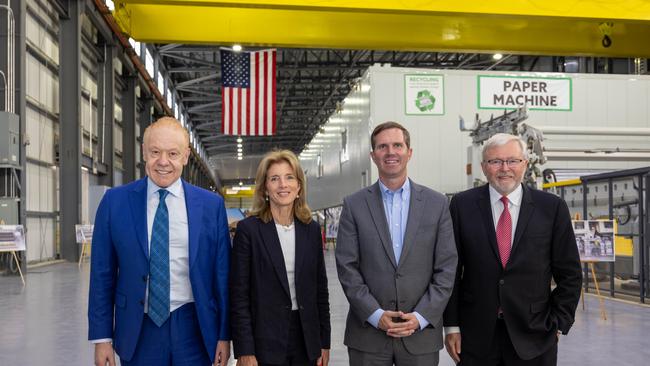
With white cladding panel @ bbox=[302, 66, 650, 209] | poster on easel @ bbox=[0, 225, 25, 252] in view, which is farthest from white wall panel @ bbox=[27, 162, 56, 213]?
white cladding panel @ bbox=[302, 66, 650, 209]

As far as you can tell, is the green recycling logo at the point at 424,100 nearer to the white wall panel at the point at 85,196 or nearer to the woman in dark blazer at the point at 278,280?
the woman in dark blazer at the point at 278,280

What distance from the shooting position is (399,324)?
2.66 m

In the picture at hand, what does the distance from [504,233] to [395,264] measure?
1.87 feet

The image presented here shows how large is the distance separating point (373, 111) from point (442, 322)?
9.91m

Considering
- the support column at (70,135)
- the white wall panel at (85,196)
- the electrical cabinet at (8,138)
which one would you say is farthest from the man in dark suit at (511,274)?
the white wall panel at (85,196)

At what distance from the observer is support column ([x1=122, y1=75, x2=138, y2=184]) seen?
23.7 metres

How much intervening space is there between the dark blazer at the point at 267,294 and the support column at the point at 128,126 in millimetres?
22124

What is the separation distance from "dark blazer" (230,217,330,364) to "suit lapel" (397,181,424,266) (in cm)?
45

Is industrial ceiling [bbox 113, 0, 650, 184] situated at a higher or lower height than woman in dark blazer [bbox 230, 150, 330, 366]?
higher

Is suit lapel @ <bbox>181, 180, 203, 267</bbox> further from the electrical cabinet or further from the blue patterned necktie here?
the electrical cabinet

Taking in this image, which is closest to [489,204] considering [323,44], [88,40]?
[323,44]

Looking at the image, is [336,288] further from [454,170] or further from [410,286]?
[410,286]

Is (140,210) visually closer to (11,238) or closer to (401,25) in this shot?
(401,25)

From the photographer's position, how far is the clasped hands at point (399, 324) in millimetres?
2666
